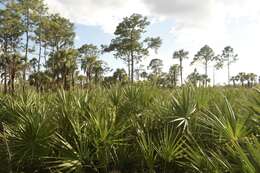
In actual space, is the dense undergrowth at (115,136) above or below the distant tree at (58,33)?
below

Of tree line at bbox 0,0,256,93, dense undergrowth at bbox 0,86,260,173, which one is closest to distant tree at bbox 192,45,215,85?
tree line at bbox 0,0,256,93

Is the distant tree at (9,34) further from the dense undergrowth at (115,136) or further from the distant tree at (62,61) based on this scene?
the dense undergrowth at (115,136)

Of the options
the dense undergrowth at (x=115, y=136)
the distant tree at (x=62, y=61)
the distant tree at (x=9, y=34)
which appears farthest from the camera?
the distant tree at (x=62, y=61)

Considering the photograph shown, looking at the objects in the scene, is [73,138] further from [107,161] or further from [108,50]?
[108,50]

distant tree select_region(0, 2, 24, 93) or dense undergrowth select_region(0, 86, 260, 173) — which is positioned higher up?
distant tree select_region(0, 2, 24, 93)

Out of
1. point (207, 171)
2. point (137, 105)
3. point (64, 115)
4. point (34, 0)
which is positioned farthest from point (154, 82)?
point (34, 0)

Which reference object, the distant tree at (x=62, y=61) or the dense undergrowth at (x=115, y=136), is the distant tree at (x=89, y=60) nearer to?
the distant tree at (x=62, y=61)

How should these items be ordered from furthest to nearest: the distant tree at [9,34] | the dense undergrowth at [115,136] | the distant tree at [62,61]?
the distant tree at [62,61] → the distant tree at [9,34] → the dense undergrowth at [115,136]

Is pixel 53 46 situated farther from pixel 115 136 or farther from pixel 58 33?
pixel 115 136

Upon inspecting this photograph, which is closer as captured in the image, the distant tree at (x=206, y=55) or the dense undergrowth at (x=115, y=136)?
the dense undergrowth at (x=115, y=136)

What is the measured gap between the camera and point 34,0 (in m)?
36.9

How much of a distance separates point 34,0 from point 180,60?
46553 mm

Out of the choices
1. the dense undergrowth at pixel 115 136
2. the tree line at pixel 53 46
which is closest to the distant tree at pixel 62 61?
the tree line at pixel 53 46

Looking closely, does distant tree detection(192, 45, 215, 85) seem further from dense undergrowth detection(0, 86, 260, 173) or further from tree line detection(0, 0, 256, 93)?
dense undergrowth detection(0, 86, 260, 173)
